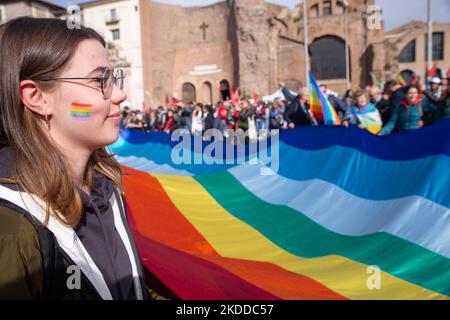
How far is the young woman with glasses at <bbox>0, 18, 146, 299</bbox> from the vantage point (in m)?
0.92

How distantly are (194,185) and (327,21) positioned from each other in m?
35.6

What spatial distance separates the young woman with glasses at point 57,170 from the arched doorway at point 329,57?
123 ft

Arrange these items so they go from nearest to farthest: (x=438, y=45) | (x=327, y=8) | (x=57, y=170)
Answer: (x=57, y=170), (x=438, y=45), (x=327, y=8)

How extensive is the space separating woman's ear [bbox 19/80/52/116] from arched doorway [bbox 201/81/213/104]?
36.0 m

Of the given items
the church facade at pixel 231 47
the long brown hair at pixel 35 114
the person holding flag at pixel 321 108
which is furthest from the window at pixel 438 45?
the long brown hair at pixel 35 114

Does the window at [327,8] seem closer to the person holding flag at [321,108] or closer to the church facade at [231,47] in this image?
the church facade at [231,47]

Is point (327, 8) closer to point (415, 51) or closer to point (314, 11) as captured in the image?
point (314, 11)

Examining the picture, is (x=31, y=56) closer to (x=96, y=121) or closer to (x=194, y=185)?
(x=96, y=121)

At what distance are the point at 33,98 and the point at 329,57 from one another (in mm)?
37896

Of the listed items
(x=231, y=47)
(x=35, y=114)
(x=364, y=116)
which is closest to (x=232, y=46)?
(x=231, y=47)

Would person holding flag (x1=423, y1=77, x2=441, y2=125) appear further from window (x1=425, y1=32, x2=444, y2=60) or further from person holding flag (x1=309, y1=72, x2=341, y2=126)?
window (x1=425, y1=32, x2=444, y2=60)

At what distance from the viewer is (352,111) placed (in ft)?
→ 24.3

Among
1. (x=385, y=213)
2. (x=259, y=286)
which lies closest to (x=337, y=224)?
(x=385, y=213)

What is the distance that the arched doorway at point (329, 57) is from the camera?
35.9 meters
